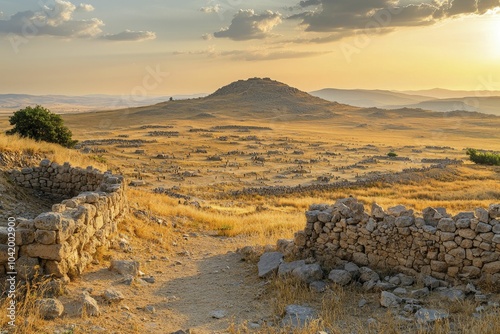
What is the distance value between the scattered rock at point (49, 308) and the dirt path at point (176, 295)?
147 mm

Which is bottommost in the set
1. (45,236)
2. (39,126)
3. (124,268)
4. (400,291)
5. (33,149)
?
(400,291)

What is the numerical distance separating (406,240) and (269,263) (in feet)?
10.4

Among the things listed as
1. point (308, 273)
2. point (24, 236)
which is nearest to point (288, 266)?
point (308, 273)

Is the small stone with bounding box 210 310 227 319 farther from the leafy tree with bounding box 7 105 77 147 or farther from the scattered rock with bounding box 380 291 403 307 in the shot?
the leafy tree with bounding box 7 105 77 147

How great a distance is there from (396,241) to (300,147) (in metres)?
52.5

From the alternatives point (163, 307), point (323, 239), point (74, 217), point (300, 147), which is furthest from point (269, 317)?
point (300, 147)

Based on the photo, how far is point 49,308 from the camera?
22.3 ft

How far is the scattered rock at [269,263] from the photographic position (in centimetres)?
986

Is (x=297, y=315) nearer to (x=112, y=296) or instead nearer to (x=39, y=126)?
(x=112, y=296)

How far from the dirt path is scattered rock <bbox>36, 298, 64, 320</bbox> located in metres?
0.15

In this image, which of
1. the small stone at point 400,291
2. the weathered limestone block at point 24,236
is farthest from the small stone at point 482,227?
the weathered limestone block at point 24,236

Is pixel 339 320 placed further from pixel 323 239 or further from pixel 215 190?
pixel 215 190

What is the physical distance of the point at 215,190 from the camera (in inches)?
1178

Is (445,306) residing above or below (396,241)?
below
